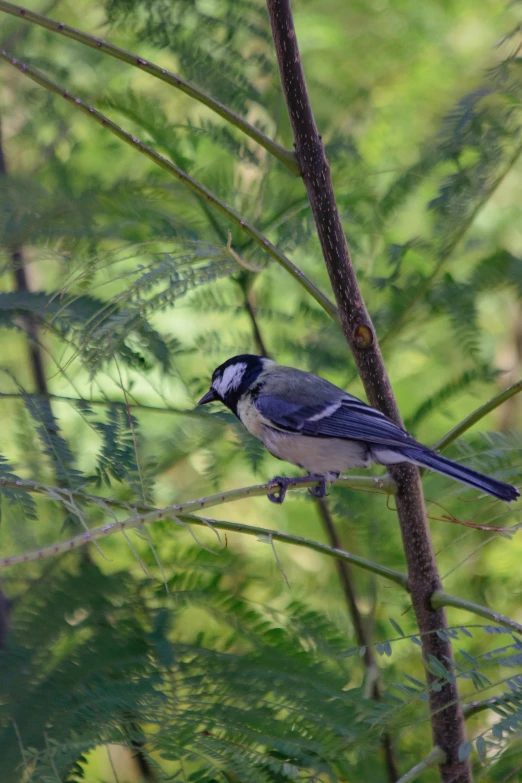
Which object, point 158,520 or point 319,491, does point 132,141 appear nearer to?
point 158,520

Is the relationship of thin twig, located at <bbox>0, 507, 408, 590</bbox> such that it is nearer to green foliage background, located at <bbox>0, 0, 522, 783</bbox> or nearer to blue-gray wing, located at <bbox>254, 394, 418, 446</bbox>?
green foliage background, located at <bbox>0, 0, 522, 783</bbox>

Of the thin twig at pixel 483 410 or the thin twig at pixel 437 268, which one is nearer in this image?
the thin twig at pixel 483 410

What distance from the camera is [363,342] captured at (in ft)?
4.19

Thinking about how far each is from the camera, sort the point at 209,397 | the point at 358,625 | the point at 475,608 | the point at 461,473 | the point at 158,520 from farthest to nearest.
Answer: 1. the point at 209,397
2. the point at 358,625
3. the point at 461,473
4. the point at 475,608
5. the point at 158,520

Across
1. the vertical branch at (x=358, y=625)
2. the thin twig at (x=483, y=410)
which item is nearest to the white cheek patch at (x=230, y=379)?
the vertical branch at (x=358, y=625)

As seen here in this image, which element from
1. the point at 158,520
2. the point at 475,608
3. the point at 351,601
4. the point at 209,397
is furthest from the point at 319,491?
the point at 158,520

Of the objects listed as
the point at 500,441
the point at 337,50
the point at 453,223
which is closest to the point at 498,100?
the point at 453,223

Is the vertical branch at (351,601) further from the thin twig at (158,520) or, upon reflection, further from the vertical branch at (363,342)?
the thin twig at (158,520)

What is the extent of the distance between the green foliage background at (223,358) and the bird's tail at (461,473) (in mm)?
39

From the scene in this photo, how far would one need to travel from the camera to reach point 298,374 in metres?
2.22

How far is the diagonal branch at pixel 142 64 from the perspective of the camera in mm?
1041

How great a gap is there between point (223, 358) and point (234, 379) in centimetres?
7

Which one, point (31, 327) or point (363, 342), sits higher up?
point (31, 327)

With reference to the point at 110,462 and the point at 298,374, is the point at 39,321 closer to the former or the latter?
the point at 110,462
